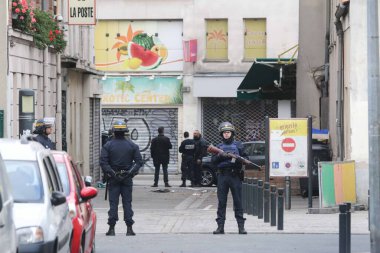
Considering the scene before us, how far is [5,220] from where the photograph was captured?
8.99 metres

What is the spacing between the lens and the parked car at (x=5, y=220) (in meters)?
8.78

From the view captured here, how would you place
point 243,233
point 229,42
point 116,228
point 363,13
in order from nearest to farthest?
point 243,233 < point 116,228 < point 363,13 < point 229,42

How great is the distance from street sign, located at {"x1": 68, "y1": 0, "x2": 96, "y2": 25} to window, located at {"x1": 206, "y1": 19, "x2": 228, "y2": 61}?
17.1m

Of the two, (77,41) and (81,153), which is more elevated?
(77,41)

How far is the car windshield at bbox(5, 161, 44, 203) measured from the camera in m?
12.1

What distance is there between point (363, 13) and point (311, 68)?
11.0 metres

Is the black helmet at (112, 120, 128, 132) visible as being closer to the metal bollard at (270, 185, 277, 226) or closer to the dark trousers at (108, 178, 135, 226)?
the dark trousers at (108, 178, 135, 226)

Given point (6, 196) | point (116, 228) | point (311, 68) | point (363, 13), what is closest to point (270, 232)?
point (116, 228)

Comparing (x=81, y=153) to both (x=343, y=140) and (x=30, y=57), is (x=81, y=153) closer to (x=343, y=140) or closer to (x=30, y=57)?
(x=30, y=57)

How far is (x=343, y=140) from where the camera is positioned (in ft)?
95.1

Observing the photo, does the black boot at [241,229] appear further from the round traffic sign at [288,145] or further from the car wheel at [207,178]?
the car wheel at [207,178]

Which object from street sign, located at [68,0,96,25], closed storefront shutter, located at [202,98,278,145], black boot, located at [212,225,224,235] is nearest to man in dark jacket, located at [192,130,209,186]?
street sign, located at [68,0,96,25]

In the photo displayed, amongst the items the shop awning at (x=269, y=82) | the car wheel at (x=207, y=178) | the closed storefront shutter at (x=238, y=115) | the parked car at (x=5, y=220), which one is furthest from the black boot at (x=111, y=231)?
the closed storefront shutter at (x=238, y=115)

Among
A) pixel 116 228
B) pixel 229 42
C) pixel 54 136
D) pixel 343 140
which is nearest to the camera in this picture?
pixel 116 228
